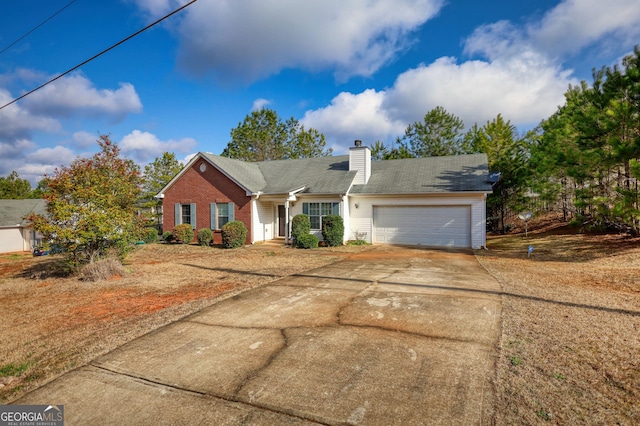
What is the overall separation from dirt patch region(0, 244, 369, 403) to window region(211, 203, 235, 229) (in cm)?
497

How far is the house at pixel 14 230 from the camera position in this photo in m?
27.1

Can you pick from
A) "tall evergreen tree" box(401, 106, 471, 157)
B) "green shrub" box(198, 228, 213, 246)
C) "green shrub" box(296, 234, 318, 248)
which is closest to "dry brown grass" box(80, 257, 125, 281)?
"green shrub" box(296, 234, 318, 248)

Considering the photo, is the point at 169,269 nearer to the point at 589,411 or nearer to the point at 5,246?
the point at 589,411

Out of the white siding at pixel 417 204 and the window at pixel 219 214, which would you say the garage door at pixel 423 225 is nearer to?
the white siding at pixel 417 204

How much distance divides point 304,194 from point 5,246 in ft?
87.9

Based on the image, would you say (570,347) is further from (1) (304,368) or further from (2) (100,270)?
(2) (100,270)

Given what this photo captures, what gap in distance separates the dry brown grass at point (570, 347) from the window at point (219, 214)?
44.8 ft

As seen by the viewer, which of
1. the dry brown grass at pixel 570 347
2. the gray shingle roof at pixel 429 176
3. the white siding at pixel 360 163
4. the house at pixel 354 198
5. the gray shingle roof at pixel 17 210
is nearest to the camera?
the dry brown grass at pixel 570 347

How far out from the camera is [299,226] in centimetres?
1633

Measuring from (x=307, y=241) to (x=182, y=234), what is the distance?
7379 millimetres

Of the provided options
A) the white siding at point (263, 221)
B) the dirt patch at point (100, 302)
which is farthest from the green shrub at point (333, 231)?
the white siding at point (263, 221)

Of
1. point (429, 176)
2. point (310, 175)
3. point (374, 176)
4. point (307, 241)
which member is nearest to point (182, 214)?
point (310, 175)

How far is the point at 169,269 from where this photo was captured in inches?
430

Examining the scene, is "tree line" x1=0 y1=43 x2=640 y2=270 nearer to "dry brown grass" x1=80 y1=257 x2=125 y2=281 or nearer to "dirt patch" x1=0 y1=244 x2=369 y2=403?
"dry brown grass" x1=80 y1=257 x2=125 y2=281
